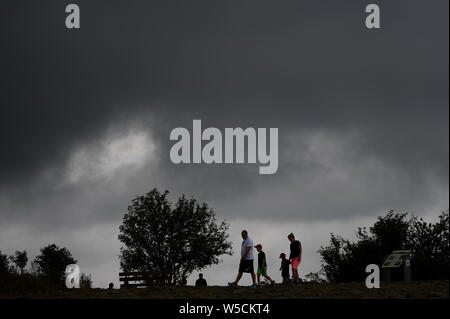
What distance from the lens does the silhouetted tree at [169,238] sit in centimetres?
6812

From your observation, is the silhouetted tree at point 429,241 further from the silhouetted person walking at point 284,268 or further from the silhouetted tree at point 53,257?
the silhouetted tree at point 53,257

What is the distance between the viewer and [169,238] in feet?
227

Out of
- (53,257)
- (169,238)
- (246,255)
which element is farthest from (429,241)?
(53,257)

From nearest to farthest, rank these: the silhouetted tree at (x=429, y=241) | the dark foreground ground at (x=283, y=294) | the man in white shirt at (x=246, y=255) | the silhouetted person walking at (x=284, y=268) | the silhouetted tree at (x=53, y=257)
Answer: the dark foreground ground at (x=283, y=294) < the man in white shirt at (x=246, y=255) < the silhouetted person walking at (x=284, y=268) < the silhouetted tree at (x=429, y=241) < the silhouetted tree at (x=53, y=257)

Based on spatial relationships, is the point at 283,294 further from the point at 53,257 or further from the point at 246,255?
the point at 53,257

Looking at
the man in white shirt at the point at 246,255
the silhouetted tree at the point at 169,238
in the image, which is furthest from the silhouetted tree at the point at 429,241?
the man in white shirt at the point at 246,255

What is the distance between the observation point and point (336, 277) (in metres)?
67.4

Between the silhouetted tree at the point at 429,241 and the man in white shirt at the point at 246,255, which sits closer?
the man in white shirt at the point at 246,255

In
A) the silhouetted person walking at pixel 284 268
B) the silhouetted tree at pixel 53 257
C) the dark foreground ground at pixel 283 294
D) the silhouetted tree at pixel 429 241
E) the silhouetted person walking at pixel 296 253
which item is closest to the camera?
the dark foreground ground at pixel 283 294

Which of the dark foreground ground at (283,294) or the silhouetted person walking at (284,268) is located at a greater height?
the silhouetted person walking at (284,268)

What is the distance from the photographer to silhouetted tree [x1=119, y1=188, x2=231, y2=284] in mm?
68125
